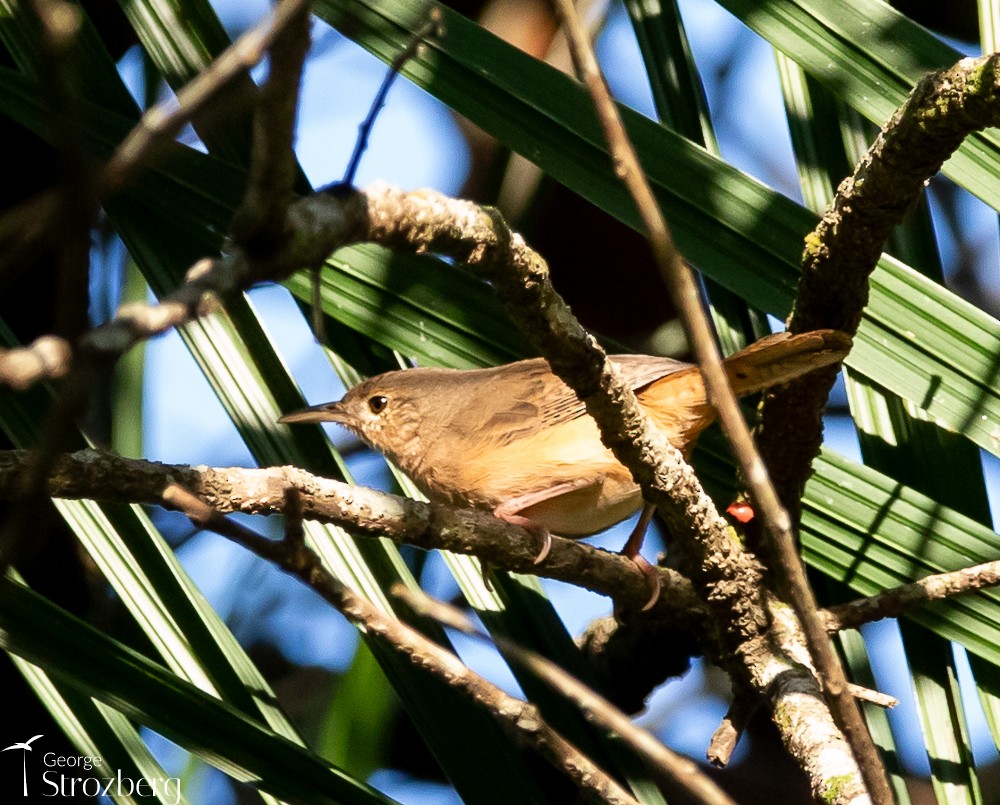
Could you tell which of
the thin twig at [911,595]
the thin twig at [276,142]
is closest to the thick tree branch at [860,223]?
the thin twig at [911,595]

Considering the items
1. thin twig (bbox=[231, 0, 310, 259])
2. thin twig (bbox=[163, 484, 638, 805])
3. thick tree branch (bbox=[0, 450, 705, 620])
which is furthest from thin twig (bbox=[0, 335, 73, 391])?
thick tree branch (bbox=[0, 450, 705, 620])

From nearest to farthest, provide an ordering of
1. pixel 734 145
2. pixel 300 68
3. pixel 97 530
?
pixel 300 68 → pixel 97 530 → pixel 734 145

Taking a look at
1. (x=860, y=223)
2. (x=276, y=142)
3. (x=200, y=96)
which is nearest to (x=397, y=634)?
(x=276, y=142)

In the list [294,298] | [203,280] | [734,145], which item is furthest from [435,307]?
[734,145]

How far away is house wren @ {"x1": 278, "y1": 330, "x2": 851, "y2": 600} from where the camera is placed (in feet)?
12.5

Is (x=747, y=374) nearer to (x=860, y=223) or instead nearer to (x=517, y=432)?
(x=860, y=223)

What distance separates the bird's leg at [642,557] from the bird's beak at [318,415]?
1.01 meters

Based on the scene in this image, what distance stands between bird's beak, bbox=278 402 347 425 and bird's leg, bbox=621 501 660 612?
3.32ft

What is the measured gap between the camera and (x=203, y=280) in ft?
3.95

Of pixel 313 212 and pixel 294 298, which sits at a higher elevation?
pixel 294 298

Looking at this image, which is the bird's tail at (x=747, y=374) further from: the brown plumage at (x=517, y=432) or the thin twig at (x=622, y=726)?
the thin twig at (x=622, y=726)

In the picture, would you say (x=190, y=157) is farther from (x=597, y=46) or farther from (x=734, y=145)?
(x=734, y=145)

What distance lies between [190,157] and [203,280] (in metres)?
2.16

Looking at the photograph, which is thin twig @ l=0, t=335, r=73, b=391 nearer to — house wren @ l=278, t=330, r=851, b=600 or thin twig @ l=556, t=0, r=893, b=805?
thin twig @ l=556, t=0, r=893, b=805
